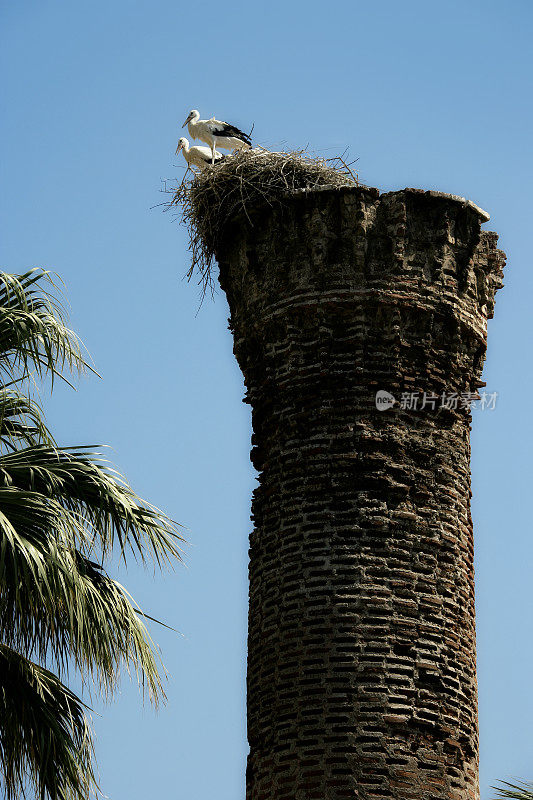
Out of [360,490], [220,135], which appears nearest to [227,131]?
[220,135]

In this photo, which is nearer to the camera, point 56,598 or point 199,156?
point 56,598

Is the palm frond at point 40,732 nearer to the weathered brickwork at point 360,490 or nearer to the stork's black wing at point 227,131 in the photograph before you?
the weathered brickwork at point 360,490

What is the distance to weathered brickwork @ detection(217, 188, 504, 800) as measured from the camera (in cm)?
1120

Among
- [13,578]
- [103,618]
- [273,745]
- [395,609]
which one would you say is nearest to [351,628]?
[395,609]

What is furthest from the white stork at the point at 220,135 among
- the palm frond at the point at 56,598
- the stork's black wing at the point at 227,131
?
the palm frond at the point at 56,598

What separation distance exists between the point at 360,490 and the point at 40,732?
11.4 ft

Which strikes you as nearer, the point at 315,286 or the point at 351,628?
the point at 351,628

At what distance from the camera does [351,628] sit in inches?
449

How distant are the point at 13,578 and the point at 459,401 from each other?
15.6 feet

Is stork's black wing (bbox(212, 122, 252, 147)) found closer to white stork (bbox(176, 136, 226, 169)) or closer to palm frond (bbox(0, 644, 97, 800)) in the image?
white stork (bbox(176, 136, 226, 169))

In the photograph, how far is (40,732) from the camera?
9.75 meters

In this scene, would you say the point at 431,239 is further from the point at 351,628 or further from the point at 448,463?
the point at 351,628

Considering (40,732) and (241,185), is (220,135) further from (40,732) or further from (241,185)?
(40,732)

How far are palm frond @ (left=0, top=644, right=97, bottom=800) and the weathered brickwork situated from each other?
201cm
